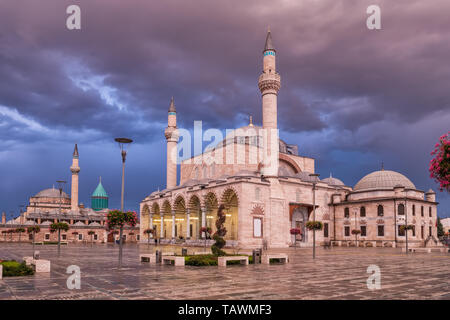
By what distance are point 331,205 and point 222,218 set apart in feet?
115

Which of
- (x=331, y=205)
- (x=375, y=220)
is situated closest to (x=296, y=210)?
(x=331, y=205)

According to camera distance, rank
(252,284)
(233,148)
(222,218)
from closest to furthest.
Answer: (252,284) < (222,218) < (233,148)

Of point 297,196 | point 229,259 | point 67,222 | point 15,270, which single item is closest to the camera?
point 15,270

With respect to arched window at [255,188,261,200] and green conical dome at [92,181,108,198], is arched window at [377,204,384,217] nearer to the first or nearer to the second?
arched window at [255,188,261,200]

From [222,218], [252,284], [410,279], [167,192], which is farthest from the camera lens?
[167,192]

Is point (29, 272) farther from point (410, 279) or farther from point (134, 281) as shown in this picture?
point (410, 279)

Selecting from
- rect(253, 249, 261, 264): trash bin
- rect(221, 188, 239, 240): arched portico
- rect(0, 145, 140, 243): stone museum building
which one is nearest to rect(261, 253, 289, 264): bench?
rect(253, 249, 261, 264): trash bin

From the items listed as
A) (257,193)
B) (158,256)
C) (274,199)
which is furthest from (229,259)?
(274,199)

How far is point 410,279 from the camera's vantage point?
46.5 ft

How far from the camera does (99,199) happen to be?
106375mm

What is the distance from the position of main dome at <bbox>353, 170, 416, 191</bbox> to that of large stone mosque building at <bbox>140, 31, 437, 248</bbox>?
0.45 ft

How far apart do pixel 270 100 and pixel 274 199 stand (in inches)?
482

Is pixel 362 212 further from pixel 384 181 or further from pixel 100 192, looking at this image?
pixel 100 192

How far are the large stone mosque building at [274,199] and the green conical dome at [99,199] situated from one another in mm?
42070
